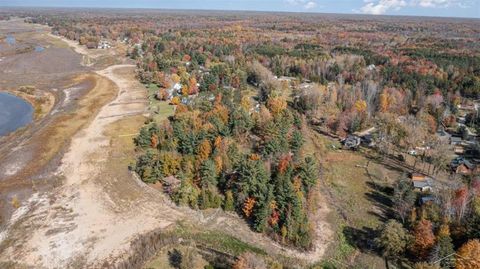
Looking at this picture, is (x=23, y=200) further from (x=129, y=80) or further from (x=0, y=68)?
(x=0, y=68)

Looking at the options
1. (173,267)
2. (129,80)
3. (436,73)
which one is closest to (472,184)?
(173,267)

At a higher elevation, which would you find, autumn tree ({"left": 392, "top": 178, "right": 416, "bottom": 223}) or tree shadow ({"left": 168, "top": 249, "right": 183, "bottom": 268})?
autumn tree ({"left": 392, "top": 178, "right": 416, "bottom": 223})

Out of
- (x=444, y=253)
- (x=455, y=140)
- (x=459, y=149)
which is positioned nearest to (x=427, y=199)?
(x=444, y=253)

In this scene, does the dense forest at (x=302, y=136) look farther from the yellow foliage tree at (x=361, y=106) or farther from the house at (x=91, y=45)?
the house at (x=91, y=45)

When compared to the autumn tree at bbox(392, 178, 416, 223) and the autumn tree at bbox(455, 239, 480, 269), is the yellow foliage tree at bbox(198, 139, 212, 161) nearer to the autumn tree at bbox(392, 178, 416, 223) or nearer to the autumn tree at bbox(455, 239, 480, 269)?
the autumn tree at bbox(392, 178, 416, 223)

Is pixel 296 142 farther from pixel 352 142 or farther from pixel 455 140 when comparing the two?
pixel 455 140

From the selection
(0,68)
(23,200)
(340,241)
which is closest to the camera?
(340,241)

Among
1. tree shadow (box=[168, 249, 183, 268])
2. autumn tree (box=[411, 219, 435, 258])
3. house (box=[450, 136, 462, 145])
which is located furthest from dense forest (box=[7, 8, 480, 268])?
tree shadow (box=[168, 249, 183, 268])

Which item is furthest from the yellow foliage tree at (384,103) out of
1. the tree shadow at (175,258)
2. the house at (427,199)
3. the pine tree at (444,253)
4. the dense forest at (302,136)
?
the tree shadow at (175,258)
